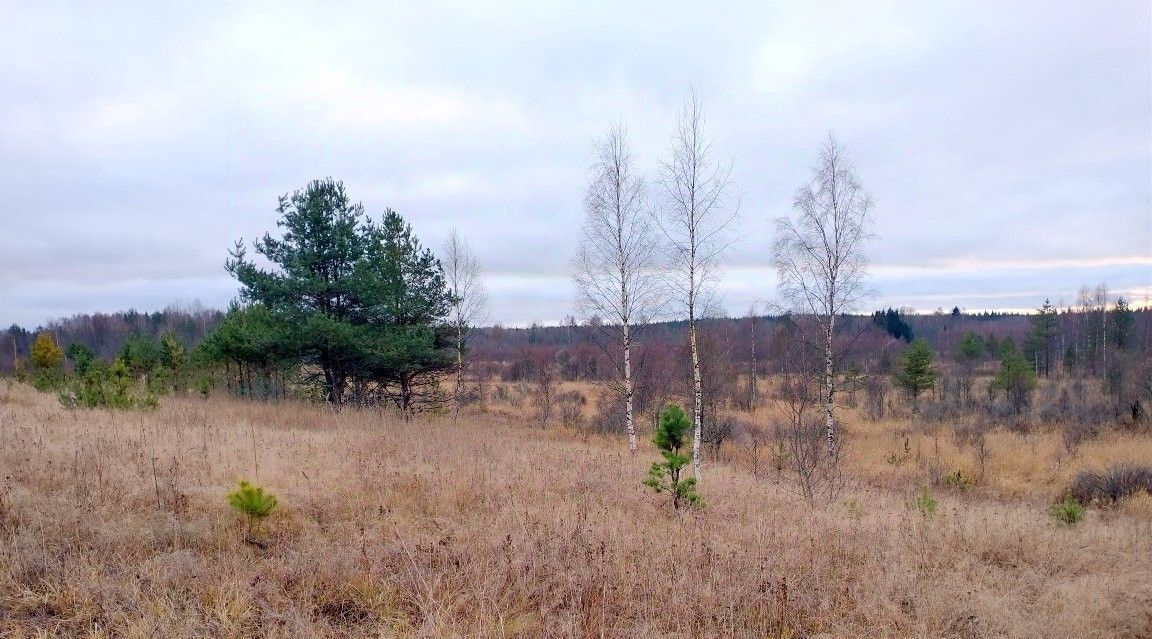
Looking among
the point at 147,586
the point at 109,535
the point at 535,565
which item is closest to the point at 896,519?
the point at 535,565

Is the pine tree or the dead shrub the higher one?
the pine tree

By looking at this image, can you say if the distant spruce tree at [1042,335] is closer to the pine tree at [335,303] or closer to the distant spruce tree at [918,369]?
the distant spruce tree at [918,369]

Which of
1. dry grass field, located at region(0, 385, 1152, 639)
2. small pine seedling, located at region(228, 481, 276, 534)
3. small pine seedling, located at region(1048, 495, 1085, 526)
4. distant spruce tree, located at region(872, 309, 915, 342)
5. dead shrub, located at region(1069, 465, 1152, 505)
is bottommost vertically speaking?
dead shrub, located at region(1069, 465, 1152, 505)

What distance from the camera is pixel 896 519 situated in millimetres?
7801

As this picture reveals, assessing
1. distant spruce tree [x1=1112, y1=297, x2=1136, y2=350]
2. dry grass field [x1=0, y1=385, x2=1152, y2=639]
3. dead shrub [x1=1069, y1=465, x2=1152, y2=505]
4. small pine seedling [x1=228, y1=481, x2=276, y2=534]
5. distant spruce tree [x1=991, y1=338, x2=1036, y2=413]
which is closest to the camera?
dry grass field [x1=0, y1=385, x2=1152, y2=639]

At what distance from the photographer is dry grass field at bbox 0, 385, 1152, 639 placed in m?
4.20

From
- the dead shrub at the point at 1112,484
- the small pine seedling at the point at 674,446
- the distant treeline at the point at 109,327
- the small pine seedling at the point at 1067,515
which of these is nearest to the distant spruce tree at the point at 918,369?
the dead shrub at the point at 1112,484

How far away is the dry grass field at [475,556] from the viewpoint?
420 centimetres

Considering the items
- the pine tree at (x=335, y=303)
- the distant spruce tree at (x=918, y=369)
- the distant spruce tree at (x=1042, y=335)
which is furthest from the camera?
the distant spruce tree at (x=1042, y=335)

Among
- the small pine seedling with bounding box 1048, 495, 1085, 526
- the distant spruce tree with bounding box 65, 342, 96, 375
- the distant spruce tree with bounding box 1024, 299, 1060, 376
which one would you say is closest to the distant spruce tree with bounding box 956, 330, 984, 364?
the distant spruce tree with bounding box 1024, 299, 1060, 376

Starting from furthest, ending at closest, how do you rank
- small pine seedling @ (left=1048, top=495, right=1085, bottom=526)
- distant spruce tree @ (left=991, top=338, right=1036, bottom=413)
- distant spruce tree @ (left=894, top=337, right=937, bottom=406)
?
distant spruce tree @ (left=894, top=337, right=937, bottom=406)
distant spruce tree @ (left=991, top=338, right=1036, bottom=413)
small pine seedling @ (left=1048, top=495, right=1085, bottom=526)

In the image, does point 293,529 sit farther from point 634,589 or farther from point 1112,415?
point 1112,415

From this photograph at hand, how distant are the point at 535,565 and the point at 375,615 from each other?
1256 millimetres

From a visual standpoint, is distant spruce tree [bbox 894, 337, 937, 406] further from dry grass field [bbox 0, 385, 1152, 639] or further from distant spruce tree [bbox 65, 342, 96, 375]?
distant spruce tree [bbox 65, 342, 96, 375]
